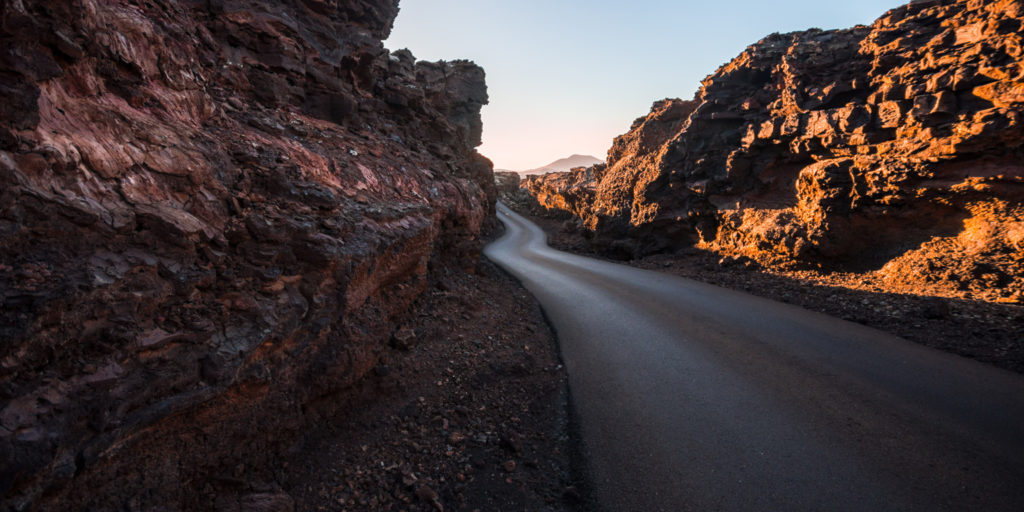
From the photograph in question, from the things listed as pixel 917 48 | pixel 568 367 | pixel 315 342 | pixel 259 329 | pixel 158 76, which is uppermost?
pixel 917 48

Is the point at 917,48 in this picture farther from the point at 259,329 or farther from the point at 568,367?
the point at 259,329

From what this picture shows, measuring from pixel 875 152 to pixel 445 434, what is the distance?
1503 cm

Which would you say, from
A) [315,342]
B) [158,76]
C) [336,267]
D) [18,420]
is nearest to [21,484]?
[18,420]

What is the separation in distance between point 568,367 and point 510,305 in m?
3.89

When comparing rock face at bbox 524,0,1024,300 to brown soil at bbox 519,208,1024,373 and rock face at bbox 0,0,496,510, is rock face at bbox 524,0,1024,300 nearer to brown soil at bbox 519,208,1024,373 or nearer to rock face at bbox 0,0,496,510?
brown soil at bbox 519,208,1024,373

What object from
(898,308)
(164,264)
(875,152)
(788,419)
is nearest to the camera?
(164,264)

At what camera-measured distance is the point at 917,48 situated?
12.0 m

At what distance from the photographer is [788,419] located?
5297 millimetres

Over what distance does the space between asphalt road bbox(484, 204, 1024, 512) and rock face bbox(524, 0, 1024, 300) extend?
4.83 m

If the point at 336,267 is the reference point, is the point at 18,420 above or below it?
below

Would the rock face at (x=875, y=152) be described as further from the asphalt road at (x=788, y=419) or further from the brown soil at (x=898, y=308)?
the asphalt road at (x=788, y=419)

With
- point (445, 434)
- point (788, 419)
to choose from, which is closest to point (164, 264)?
point (445, 434)

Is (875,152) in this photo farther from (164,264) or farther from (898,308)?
(164,264)

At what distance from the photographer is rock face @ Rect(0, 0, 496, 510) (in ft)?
8.86
